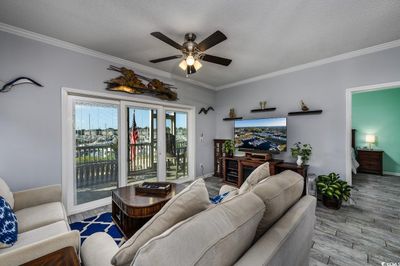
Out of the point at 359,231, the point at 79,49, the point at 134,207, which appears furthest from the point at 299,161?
the point at 79,49

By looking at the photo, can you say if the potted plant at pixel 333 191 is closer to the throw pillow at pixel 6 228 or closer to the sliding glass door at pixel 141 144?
the sliding glass door at pixel 141 144

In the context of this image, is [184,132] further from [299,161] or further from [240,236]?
[240,236]

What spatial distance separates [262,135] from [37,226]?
148 inches

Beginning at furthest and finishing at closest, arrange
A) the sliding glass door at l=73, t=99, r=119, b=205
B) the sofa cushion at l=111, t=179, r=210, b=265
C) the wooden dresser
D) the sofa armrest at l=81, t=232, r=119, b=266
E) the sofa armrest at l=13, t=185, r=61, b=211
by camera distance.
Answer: the wooden dresser < the sliding glass door at l=73, t=99, r=119, b=205 < the sofa armrest at l=13, t=185, r=61, b=211 < the sofa armrest at l=81, t=232, r=119, b=266 < the sofa cushion at l=111, t=179, r=210, b=265

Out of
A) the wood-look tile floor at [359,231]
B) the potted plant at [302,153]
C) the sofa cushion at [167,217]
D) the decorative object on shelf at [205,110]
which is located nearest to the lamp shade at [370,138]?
the wood-look tile floor at [359,231]

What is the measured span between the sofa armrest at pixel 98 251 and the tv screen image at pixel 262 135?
3361 millimetres

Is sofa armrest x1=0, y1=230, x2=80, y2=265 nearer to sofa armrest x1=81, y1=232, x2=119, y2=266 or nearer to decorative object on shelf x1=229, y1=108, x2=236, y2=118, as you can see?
sofa armrest x1=81, y1=232, x2=119, y2=266

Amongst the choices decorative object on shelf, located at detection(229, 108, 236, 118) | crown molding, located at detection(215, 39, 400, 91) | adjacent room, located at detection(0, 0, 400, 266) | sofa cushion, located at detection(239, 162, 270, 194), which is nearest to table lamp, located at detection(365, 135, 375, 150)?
adjacent room, located at detection(0, 0, 400, 266)

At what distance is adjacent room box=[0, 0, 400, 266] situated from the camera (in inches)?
A: 37.7

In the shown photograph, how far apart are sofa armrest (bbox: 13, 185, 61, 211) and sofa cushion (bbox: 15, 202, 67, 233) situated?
0.10 meters

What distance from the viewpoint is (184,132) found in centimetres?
454

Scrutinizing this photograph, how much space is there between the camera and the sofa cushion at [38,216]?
62.6 inches

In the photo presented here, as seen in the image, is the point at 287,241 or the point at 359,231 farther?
the point at 359,231

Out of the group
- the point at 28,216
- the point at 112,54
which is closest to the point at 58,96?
the point at 112,54
